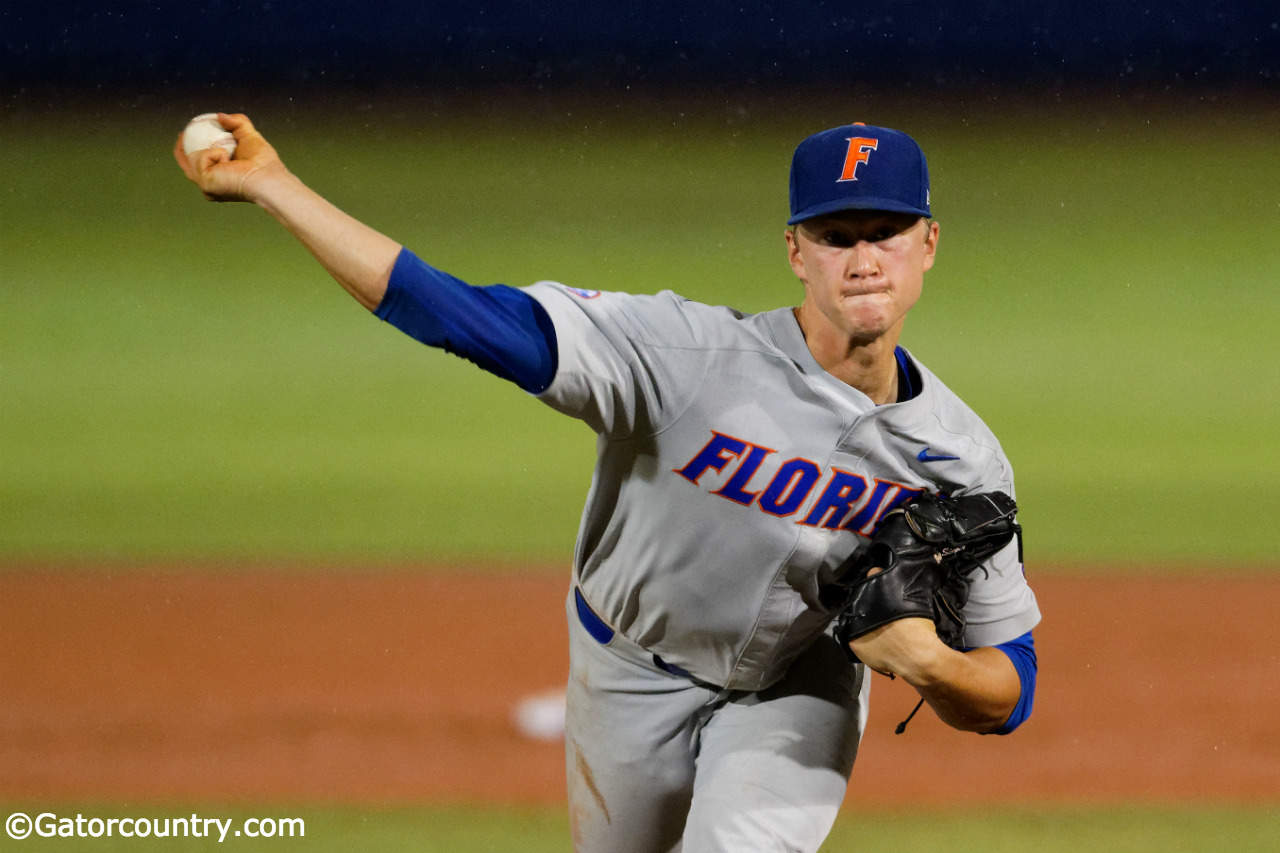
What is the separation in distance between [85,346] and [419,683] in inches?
283

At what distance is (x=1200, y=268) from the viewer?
38.5 ft

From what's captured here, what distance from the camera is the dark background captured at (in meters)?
10.9

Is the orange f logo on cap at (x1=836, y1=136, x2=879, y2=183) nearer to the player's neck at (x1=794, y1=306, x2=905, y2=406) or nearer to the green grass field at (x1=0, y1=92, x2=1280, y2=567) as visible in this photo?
the player's neck at (x1=794, y1=306, x2=905, y2=406)

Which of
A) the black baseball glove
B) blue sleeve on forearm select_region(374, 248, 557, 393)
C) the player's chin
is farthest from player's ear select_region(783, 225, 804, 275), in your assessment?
blue sleeve on forearm select_region(374, 248, 557, 393)

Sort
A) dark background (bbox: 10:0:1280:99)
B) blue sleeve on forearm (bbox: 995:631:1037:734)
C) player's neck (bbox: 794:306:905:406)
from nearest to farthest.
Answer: player's neck (bbox: 794:306:905:406) → blue sleeve on forearm (bbox: 995:631:1037:734) → dark background (bbox: 10:0:1280:99)

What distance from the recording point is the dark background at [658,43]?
1089 cm

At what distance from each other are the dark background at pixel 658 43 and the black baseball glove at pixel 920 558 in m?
9.10

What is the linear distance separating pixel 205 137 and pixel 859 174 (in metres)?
1.01

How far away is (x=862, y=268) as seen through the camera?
2.14 metres

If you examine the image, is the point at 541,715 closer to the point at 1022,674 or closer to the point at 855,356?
the point at 1022,674

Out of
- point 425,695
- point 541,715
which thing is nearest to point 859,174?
point 541,715

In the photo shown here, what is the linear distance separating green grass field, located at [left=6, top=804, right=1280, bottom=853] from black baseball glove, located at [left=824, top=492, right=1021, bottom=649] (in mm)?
1742

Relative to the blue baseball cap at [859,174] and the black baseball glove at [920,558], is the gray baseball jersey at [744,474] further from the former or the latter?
the blue baseball cap at [859,174]

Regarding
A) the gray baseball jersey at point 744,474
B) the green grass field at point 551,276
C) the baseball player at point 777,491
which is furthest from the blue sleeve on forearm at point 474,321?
the green grass field at point 551,276
